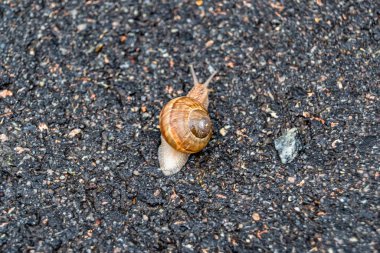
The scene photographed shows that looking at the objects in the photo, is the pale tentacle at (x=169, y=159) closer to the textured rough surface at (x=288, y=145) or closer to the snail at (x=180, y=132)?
the snail at (x=180, y=132)

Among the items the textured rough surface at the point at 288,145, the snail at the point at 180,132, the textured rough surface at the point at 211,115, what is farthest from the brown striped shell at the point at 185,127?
the textured rough surface at the point at 288,145

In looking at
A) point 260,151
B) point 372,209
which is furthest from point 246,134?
point 372,209

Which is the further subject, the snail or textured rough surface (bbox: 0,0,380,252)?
the snail

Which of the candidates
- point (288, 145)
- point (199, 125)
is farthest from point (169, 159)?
point (288, 145)

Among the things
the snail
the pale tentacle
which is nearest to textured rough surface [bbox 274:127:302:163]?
the snail

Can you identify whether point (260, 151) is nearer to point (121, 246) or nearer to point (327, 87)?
point (327, 87)

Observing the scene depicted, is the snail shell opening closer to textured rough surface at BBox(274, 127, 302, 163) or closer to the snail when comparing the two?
the snail
